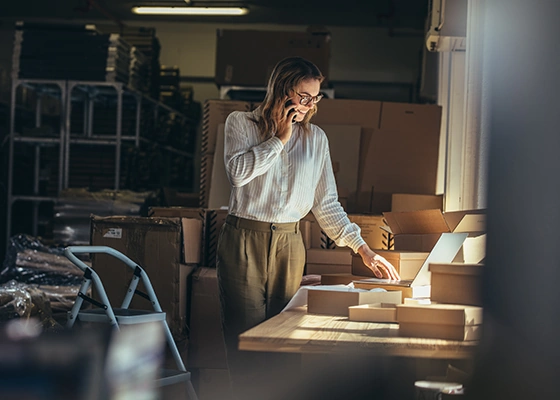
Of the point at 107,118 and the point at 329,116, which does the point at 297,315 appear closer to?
the point at 329,116

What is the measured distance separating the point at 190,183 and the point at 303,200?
7.75 metres

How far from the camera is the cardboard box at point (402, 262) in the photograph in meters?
2.71

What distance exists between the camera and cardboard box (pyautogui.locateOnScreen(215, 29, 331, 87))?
593cm

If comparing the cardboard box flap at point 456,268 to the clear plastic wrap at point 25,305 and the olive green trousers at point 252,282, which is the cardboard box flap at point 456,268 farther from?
the clear plastic wrap at point 25,305

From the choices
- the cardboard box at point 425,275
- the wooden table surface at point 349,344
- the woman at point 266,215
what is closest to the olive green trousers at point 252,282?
the woman at point 266,215

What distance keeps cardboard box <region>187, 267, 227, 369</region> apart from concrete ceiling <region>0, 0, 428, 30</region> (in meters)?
6.19

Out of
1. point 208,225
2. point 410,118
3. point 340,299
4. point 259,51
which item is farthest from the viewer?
point 259,51

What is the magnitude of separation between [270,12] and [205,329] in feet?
22.8

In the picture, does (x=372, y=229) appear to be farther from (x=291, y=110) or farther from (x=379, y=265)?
(x=291, y=110)

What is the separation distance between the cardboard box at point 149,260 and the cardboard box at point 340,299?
1.93 meters

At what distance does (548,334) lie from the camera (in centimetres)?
128

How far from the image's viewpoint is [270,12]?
10211 millimetres

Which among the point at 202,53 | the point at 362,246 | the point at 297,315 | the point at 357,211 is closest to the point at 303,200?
the point at 362,246

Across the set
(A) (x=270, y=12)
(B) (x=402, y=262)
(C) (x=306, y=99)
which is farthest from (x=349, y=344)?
(A) (x=270, y=12)
